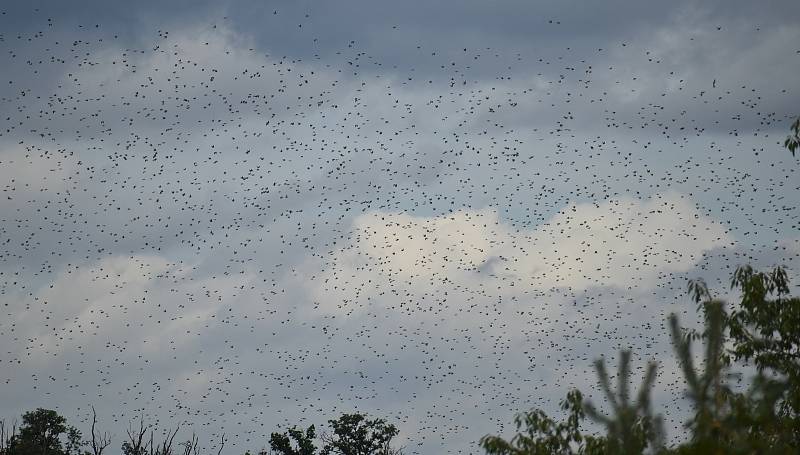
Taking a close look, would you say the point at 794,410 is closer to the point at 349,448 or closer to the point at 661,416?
the point at 661,416

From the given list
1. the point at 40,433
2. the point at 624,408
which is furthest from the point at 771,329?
the point at 40,433

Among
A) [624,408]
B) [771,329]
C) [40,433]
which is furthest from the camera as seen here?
[40,433]

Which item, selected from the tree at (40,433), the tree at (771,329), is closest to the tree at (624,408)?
the tree at (771,329)

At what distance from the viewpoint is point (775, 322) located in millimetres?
23406

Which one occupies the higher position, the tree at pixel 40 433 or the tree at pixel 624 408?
the tree at pixel 40 433

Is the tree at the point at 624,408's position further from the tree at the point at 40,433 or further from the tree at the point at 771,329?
the tree at the point at 40,433

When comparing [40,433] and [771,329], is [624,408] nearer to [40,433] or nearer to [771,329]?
[771,329]

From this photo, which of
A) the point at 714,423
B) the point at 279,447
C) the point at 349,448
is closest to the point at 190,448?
the point at 279,447

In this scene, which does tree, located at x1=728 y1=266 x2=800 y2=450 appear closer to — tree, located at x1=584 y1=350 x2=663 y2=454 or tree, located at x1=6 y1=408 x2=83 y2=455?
tree, located at x1=584 y1=350 x2=663 y2=454

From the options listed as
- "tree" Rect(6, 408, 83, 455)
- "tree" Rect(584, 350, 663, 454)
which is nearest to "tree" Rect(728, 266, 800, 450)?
"tree" Rect(584, 350, 663, 454)

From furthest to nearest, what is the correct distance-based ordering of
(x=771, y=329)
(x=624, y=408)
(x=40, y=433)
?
(x=40, y=433)
(x=771, y=329)
(x=624, y=408)

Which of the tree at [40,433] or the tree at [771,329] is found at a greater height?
the tree at [40,433]

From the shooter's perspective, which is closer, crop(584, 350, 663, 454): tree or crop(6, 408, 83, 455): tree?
crop(584, 350, 663, 454): tree

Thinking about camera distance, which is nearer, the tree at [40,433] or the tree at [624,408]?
the tree at [624,408]
